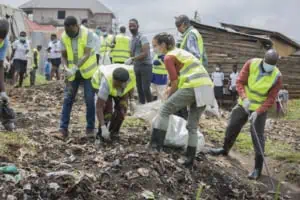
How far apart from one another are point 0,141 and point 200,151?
2850mm

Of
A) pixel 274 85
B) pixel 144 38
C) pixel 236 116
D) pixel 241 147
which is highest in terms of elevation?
pixel 144 38

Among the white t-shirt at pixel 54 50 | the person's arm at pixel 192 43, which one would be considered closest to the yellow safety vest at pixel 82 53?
the person's arm at pixel 192 43

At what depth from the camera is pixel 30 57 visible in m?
17.3

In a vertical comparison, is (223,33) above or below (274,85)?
above

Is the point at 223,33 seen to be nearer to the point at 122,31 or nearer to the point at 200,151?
the point at 122,31

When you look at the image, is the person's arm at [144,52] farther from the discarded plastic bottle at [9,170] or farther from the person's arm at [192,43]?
the discarded plastic bottle at [9,170]

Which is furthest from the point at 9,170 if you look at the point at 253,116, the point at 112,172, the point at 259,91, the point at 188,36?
the point at 188,36

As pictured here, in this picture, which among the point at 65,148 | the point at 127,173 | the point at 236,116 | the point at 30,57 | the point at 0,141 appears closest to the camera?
the point at 127,173

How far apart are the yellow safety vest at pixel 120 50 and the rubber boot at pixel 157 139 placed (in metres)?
4.78

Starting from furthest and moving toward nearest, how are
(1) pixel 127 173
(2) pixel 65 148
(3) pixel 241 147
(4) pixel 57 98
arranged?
(4) pixel 57 98, (3) pixel 241 147, (2) pixel 65 148, (1) pixel 127 173

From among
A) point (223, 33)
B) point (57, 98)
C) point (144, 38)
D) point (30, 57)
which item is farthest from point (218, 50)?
point (144, 38)

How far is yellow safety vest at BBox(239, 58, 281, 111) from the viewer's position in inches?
269

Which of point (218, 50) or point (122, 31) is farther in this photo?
point (218, 50)

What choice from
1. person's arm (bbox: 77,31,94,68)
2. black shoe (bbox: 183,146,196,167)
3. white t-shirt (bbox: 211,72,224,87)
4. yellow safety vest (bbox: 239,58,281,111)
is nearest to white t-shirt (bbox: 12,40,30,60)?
white t-shirt (bbox: 211,72,224,87)
